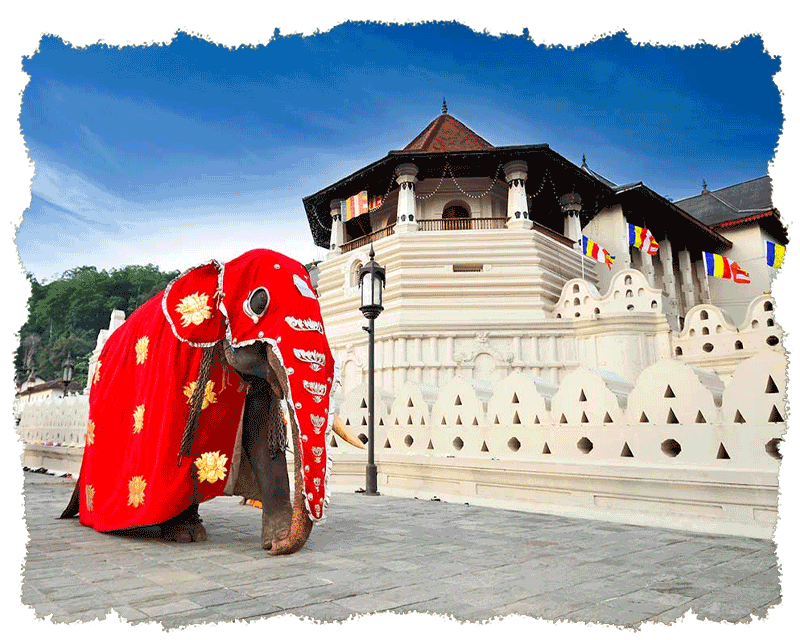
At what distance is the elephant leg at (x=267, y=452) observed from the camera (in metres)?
4.12

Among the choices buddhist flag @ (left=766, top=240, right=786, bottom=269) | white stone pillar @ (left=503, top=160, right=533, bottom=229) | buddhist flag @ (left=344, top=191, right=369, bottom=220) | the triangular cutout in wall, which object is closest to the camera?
the triangular cutout in wall

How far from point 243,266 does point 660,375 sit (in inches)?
147

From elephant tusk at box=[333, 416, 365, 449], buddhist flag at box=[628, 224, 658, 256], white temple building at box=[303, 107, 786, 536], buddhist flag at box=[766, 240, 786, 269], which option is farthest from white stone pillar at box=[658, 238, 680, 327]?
elephant tusk at box=[333, 416, 365, 449]

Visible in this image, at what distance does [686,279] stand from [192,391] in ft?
101

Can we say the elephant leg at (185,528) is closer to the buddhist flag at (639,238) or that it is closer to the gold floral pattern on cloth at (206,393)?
the gold floral pattern on cloth at (206,393)

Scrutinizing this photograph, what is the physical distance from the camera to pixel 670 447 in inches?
204

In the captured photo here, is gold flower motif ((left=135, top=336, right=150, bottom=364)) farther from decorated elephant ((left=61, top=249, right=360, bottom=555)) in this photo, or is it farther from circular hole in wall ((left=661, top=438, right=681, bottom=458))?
circular hole in wall ((left=661, top=438, right=681, bottom=458))

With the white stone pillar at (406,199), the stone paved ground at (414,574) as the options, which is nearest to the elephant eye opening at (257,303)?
the stone paved ground at (414,574)

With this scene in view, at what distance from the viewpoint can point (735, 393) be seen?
4723 mm

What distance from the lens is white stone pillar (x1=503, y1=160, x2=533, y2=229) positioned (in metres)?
21.2

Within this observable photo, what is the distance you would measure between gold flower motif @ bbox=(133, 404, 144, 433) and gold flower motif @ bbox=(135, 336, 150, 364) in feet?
1.39

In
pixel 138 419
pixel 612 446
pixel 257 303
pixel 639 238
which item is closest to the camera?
pixel 257 303

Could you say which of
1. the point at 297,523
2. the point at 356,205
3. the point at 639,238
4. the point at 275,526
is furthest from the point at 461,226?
the point at 297,523

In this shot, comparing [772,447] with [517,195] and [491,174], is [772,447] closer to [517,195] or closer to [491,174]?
[517,195]
